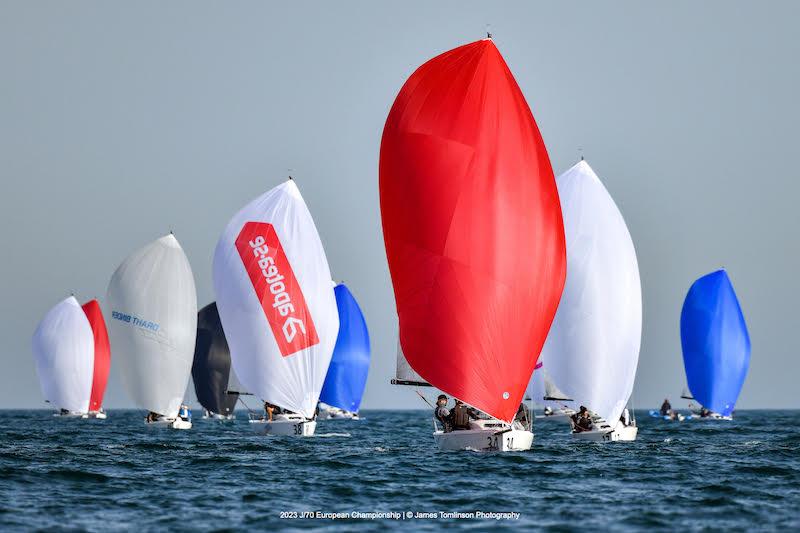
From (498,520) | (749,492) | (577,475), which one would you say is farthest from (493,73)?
(498,520)

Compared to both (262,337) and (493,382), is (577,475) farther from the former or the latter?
(262,337)

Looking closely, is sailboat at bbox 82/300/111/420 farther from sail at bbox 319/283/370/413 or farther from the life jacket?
the life jacket

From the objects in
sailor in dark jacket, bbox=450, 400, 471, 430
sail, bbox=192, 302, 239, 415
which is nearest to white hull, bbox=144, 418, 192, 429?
sail, bbox=192, 302, 239, 415

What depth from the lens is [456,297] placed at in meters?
30.5

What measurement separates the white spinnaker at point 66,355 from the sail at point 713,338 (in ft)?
120

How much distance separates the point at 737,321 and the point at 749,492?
156ft

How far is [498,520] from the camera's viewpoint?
20.4 meters

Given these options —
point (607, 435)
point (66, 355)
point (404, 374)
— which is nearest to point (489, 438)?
point (404, 374)

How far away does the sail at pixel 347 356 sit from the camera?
72.4 metres

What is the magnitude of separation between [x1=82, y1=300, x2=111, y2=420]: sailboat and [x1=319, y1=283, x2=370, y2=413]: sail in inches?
624

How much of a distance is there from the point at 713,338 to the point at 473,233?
139ft

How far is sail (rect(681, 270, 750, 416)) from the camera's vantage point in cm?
6975

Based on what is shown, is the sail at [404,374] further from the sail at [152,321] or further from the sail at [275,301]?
the sail at [152,321]

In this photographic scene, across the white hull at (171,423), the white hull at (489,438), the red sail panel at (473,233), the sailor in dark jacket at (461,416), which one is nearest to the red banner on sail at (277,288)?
the white hull at (171,423)
